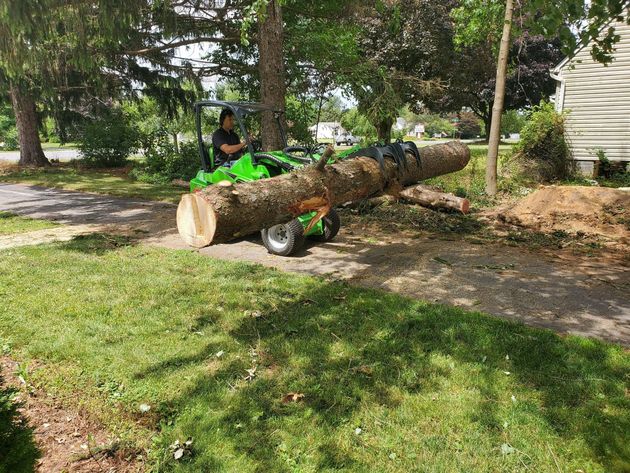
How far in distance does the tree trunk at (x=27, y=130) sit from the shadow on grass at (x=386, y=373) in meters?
21.6

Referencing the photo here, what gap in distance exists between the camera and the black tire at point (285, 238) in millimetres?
6496

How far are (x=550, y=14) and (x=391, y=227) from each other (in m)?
5.59

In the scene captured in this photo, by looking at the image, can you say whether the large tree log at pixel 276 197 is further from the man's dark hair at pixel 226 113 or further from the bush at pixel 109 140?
the bush at pixel 109 140

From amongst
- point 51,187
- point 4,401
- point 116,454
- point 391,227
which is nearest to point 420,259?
point 391,227

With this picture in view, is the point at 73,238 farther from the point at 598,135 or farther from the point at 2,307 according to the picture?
the point at 598,135

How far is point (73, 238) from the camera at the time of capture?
26.1 feet

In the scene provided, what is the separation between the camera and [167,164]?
1755 centimetres

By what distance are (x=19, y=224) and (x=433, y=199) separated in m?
8.51

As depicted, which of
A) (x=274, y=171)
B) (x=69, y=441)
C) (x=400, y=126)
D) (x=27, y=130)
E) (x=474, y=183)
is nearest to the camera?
(x=69, y=441)

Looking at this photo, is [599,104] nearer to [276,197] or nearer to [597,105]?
[597,105]

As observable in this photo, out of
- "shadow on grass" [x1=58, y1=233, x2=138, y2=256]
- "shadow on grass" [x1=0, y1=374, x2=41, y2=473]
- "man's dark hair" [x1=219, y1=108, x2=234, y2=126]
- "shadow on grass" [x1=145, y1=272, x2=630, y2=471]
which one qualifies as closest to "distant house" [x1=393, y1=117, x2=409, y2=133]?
"man's dark hair" [x1=219, y1=108, x2=234, y2=126]

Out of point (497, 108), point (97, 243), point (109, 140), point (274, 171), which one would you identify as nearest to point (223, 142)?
point (274, 171)

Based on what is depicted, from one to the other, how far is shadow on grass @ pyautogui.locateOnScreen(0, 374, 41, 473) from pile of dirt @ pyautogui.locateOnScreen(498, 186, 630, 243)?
26.7 feet

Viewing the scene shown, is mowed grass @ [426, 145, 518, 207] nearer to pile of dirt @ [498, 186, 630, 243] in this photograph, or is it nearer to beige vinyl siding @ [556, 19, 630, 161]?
pile of dirt @ [498, 186, 630, 243]
